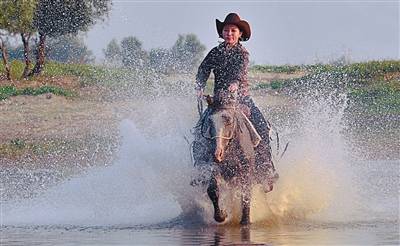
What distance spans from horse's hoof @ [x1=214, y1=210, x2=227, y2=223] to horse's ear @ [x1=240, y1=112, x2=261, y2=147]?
925 mm

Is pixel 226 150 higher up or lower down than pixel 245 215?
higher up

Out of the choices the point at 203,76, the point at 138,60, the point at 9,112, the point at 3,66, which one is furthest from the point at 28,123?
the point at 203,76

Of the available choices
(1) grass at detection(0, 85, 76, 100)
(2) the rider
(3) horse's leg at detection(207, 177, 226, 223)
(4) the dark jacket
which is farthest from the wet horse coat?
(1) grass at detection(0, 85, 76, 100)

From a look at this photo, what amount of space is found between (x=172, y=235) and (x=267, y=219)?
1.98 m

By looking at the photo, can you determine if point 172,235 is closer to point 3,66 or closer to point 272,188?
point 272,188

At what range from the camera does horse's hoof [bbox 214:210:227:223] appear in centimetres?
1330

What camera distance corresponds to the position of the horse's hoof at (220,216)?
13305 millimetres

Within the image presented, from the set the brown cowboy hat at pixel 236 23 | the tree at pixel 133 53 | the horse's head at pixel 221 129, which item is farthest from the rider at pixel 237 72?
the tree at pixel 133 53

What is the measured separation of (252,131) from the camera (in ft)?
45.0

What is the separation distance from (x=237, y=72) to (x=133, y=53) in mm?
16659

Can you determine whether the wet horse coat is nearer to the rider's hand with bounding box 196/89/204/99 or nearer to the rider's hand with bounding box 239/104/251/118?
the rider's hand with bounding box 239/104/251/118

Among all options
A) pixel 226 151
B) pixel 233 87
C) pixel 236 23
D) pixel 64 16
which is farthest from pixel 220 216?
pixel 64 16

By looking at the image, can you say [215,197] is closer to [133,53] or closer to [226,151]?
[226,151]

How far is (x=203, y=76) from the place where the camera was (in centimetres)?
1445
